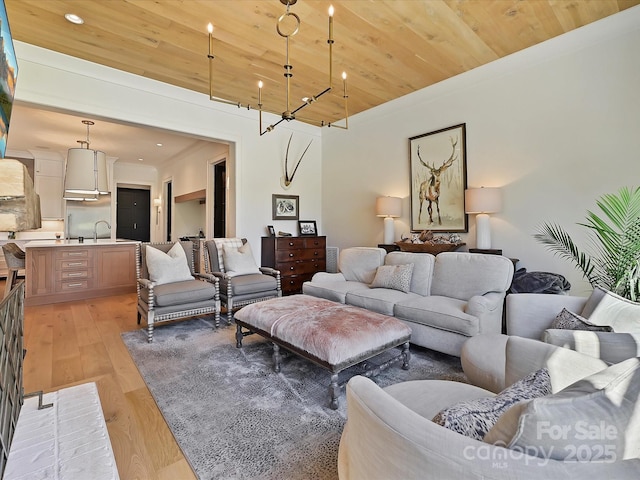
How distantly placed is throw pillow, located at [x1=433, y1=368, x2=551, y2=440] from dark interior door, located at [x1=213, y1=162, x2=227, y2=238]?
235 inches

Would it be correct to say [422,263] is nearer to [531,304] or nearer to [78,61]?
[531,304]

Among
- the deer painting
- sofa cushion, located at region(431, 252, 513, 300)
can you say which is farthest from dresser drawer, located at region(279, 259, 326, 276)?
sofa cushion, located at region(431, 252, 513, 300)

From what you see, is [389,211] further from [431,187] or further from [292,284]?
[292,284]

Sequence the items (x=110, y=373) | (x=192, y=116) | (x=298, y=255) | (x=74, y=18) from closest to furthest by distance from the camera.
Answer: (x=110, y=373)
(x=74, y=18)
(x=192, y=116)
(x=298, y=255)

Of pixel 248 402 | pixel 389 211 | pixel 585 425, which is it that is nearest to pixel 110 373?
pixel 248 402

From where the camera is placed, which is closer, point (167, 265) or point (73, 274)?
point (167, 265)

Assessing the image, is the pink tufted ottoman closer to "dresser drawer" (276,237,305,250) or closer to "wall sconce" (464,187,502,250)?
"wall sconce" (464,187,502,250)

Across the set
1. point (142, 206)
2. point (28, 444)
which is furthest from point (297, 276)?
point (142, 206)

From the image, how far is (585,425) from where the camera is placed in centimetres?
59

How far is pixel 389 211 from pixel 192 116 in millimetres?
3098

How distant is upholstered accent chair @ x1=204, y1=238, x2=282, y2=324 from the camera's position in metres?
3.83

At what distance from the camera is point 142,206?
927 centimetres

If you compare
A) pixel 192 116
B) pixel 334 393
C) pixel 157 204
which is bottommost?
pixel 334 393

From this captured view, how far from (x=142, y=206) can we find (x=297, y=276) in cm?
674
